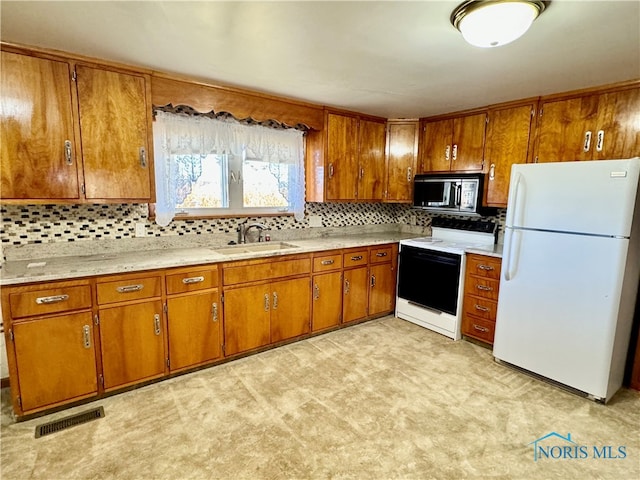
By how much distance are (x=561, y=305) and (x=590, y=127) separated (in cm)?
147

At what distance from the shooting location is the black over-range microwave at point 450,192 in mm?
3445

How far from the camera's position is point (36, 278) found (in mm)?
1952

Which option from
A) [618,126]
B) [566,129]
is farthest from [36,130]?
[618,126]

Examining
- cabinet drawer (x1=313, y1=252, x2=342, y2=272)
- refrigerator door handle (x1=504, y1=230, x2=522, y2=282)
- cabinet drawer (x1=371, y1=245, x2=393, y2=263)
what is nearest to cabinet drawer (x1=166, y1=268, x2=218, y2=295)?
cabinet drawer (x1=313, y1=252, x2=342, y2=272)

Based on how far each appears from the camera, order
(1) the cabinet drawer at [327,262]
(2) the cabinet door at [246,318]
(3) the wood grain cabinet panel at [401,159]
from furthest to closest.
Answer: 1. (3) the wood grain cabinet panel at [401,159]
2. (1) the cabinet drawer at [327,262]
3. (2) the cabinet door at [246,318]

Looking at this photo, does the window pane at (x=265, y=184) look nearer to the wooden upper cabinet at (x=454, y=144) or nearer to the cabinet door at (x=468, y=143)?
the wooden upper cabinet at (x=454, y=144)

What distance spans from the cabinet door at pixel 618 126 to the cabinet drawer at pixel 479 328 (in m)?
1.63

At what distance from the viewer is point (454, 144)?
3646mm

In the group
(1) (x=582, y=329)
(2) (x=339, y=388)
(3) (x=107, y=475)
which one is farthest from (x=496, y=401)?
(3) (x=107, y=475)

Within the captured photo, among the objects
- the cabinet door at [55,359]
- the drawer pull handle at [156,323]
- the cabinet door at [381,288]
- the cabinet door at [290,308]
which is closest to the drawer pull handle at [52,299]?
the cabinet door at [55,359]

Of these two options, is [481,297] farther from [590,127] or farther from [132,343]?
[132,343]

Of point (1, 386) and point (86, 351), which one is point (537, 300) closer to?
point (86, 351)

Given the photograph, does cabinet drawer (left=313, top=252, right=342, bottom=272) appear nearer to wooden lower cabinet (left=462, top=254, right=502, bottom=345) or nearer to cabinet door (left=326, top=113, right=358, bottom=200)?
cabinet door (left=326, top=113, right=358, bottom=200)

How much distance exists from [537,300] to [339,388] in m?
1.61
